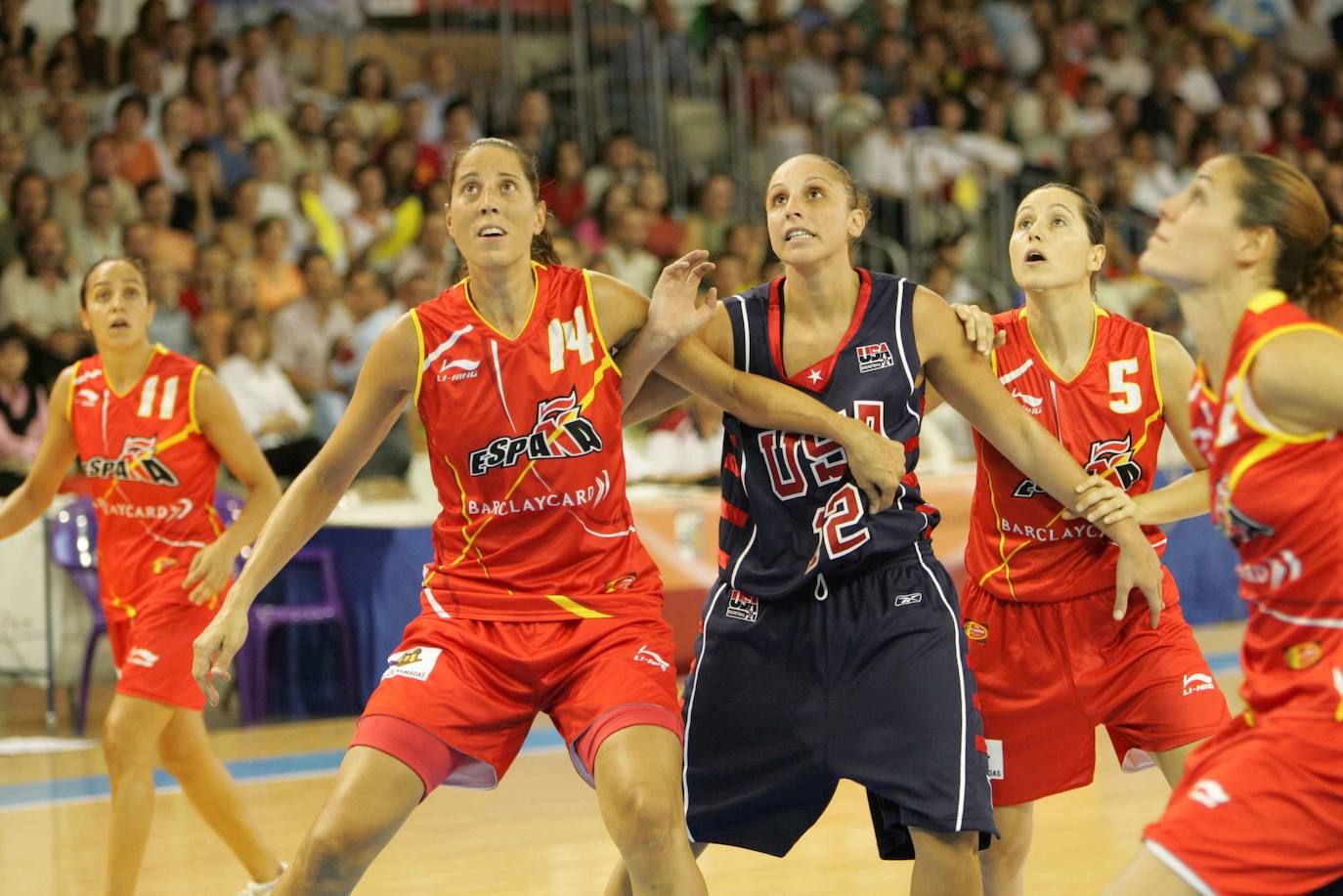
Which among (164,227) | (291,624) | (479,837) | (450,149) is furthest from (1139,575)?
(450,149)

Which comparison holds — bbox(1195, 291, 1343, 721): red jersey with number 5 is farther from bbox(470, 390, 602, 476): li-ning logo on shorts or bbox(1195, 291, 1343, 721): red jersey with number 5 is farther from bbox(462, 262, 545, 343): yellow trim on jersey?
bbox(462, 262, 545, 343): yellow trim on jersey

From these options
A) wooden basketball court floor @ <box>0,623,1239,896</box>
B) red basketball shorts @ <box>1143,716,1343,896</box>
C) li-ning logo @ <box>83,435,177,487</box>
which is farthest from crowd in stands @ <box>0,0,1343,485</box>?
red basketball shorts @ <box>1143,716,1343,896</box>

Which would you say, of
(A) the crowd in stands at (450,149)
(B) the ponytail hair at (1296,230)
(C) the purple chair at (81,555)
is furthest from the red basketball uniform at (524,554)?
(C) the purple chair at (81,555)

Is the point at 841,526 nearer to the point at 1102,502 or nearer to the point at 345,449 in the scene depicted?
the point at 1102,502

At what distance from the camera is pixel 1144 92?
15.1 m

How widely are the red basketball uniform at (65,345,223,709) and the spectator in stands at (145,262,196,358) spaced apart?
3.94m

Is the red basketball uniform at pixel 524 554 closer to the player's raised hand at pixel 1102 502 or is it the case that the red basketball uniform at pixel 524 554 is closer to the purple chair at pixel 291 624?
the player's raised hand at pixel 1102 502

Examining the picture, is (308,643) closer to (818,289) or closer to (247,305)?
(247,305)

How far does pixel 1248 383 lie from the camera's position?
288 centimetres

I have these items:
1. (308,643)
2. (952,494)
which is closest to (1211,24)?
(952,494)

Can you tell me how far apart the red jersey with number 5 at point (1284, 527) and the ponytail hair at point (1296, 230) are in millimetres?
91

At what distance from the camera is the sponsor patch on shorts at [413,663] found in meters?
3.71

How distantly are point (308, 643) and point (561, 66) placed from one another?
639cm

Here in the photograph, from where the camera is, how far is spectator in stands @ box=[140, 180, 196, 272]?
9.72 meters
